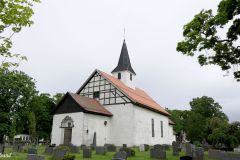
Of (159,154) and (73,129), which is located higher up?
(73,129)

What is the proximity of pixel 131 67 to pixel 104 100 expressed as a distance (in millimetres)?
9148

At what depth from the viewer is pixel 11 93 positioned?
39.7m

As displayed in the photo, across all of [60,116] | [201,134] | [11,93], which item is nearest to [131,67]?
[60,116]

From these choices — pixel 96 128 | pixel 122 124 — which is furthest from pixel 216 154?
pixel 96 128

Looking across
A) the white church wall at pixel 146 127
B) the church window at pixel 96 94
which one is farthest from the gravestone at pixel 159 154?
the church window at pixel 96 94

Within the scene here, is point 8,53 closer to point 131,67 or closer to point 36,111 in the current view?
point 131,67

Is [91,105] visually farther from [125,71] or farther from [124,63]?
[124,63]

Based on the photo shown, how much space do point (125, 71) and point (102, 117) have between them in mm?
9563

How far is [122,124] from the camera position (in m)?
28.2

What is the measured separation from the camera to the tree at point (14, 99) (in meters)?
38.1

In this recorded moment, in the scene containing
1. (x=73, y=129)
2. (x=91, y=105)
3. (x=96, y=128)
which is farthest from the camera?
(x=91, y=105)

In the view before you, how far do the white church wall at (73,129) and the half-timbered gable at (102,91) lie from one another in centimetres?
479

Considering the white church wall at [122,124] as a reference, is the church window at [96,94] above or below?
above

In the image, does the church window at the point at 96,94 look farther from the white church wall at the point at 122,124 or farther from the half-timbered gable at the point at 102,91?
the white church wall at the point at 122,124
